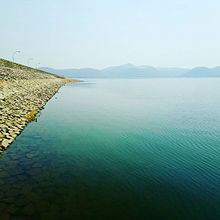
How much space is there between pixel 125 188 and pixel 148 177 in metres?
1.95

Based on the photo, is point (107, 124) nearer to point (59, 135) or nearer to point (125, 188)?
point (59, 135)

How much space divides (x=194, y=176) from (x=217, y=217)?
3.97 metres

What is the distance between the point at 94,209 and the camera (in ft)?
32.3

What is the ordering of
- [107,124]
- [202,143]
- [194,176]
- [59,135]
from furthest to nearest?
[107,124] < [59,135] < [202,143] < [194,176]

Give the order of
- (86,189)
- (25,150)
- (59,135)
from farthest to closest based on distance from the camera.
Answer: (59,135)
(25,150)
(86,189)

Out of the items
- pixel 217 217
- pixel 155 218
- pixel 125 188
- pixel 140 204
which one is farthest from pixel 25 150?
pixel 217 217

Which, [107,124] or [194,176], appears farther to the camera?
[107,124]

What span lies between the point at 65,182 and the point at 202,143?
13.0 m

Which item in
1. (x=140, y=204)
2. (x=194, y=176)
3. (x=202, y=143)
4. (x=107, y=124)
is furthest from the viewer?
(x=107, y=124)

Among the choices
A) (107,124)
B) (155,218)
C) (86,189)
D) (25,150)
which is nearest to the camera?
(155,218)

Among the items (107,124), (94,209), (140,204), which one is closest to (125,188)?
(140,204)

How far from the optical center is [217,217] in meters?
9.60

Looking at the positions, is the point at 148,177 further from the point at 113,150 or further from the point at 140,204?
the point at 113,150

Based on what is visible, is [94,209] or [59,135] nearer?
[94,209]
